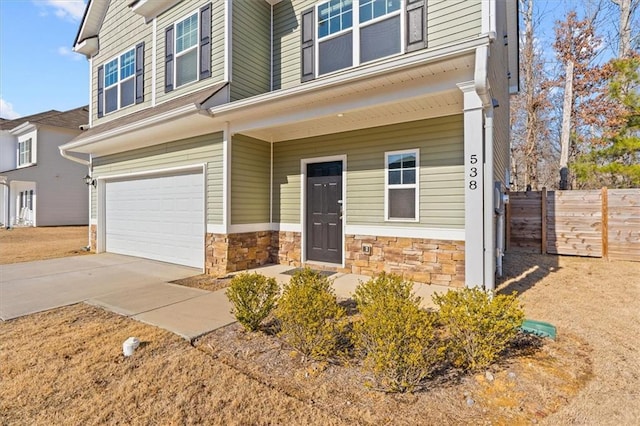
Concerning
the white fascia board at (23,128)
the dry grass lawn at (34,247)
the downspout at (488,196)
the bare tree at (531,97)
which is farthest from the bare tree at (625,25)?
the white fascia board at (23,128)

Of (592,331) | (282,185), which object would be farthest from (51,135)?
(592,331)

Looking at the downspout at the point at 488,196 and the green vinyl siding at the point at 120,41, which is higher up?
the green vinyl siding at the point at 120,41

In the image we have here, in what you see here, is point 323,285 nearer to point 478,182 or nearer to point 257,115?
point 478,182

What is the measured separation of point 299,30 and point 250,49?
1153 millimetres

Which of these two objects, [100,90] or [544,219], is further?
[100,90]

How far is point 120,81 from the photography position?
8.88m

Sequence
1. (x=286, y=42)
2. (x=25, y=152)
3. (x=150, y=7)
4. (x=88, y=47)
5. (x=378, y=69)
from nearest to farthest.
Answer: (x=378, y=69) → (x=286, y=42) → (x=150, y=7) → (x=88, y=47) → (x=25, y=152)

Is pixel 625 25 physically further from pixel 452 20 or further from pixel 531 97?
pixel 452 20

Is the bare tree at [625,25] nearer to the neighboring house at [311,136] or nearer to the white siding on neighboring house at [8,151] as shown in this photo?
the neighboring house at [311,136]

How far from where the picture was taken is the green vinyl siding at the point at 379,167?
5098 millimetres

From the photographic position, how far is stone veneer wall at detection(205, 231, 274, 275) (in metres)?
6.19

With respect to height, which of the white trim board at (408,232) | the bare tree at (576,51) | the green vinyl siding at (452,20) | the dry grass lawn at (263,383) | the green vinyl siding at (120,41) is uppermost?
the bare tree at (576,51)

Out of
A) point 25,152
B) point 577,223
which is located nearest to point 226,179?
point 577,223

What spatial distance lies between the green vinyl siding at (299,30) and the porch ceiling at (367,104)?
53.1 inches
